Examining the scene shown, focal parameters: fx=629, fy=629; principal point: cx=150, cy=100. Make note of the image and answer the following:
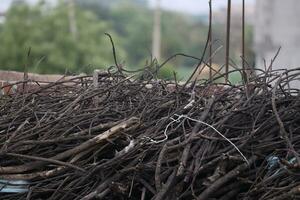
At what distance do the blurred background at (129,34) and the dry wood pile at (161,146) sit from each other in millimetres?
529

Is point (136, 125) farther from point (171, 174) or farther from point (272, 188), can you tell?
point (272, 188)

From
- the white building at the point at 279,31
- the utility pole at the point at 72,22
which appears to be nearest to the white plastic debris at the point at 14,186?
the white building at the point at 279,31

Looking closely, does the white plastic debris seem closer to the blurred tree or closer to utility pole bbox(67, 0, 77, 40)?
the blurred tree

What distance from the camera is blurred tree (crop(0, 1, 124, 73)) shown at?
28906 mm

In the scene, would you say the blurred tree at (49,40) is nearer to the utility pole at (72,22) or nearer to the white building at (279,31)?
the utility pole at (72,22)

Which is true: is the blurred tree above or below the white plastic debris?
below

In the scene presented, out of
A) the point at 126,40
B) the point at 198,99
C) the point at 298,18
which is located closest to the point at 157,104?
the point at 198,99

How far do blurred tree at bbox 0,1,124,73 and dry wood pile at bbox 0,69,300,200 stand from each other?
80.2 feet

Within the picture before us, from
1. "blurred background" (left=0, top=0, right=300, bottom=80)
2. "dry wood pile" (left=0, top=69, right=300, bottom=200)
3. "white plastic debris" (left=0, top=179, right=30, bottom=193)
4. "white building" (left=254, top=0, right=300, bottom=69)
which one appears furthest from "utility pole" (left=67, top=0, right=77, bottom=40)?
"white plastic debris" (left=0, top=179, right=30, bottom=193)

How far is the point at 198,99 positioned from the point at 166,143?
55 centimetres

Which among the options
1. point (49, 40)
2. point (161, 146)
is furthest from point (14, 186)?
point (49, 40)

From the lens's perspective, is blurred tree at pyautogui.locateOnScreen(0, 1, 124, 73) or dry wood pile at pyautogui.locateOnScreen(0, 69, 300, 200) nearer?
dry wood pile at pyautogui.locateOnScreen(0, 69, 300, 200)

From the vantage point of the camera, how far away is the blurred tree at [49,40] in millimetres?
28906

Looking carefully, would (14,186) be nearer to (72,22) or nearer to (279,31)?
(279,31)
